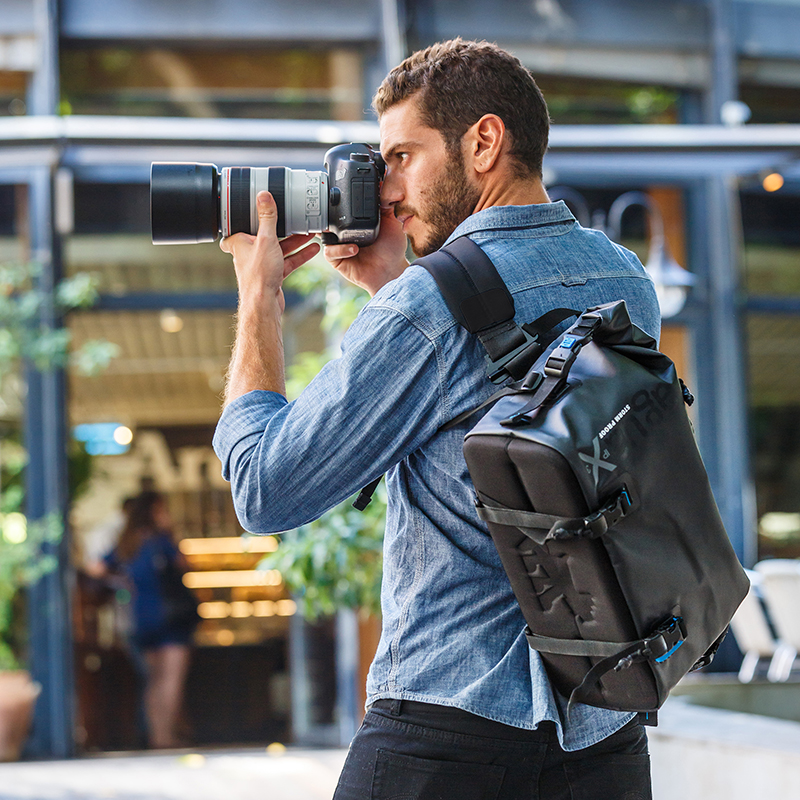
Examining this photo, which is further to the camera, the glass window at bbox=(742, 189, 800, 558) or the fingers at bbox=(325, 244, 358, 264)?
the glass window at bbox=(742, 189, 800, 558)

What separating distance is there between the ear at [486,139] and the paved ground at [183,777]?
3673mm

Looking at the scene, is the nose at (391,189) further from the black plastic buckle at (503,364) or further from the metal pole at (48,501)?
the metal pole at (48,501)

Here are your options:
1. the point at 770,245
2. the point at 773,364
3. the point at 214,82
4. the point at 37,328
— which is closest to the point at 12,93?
the point at 214,82

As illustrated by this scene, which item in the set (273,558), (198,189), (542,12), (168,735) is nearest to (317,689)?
(168,735)

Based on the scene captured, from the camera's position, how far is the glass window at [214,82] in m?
5.79

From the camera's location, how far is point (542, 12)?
610cm

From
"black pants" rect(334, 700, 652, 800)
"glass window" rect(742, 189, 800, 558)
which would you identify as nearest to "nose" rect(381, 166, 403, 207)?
"black pants" rect(334, 700, 652, 800)

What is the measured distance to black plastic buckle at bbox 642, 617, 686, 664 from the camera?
93cm

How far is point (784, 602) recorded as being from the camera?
5.34 m

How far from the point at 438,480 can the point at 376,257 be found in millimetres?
394

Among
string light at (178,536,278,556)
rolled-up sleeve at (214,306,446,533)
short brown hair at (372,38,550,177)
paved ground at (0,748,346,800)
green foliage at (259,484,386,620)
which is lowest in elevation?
paved ground at (0,748,346,800)

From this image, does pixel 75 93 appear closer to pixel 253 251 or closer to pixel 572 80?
pixel 572 80

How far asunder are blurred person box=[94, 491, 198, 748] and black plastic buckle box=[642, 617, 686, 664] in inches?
193

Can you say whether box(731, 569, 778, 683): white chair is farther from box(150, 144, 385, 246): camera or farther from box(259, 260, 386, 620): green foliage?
box(150, 144, 385, 246): camera
